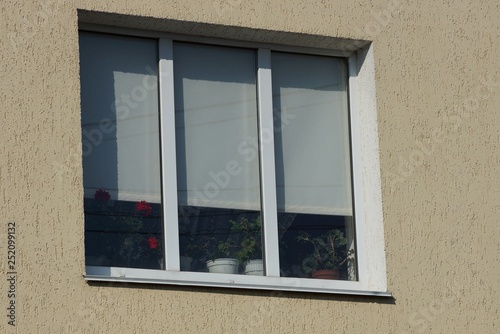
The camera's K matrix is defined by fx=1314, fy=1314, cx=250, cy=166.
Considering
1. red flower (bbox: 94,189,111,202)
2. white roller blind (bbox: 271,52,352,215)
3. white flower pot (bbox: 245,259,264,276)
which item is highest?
white roller blind (bbox: 271,52,352,215)

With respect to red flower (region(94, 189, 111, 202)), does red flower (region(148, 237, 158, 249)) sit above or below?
below

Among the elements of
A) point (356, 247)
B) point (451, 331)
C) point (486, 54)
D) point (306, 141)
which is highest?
point (486, 54)

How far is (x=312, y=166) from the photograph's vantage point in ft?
33.9

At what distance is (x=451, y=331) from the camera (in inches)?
391

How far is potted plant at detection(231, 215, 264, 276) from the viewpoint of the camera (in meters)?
9.83

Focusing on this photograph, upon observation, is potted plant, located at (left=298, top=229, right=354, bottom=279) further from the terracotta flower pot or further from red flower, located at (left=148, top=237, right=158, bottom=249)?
red flower, located at (left=148, top=237, right=158, bottom=249)

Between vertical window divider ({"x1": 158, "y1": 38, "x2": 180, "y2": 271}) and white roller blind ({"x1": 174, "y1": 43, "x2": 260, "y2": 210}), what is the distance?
118 mm

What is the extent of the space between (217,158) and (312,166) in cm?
81

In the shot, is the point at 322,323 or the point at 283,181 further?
the point at 283,181

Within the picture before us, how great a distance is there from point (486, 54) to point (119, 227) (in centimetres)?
338

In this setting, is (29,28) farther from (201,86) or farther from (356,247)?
(356,247)

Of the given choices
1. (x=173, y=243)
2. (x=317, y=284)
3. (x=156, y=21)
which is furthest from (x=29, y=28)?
(x=317, y=284)

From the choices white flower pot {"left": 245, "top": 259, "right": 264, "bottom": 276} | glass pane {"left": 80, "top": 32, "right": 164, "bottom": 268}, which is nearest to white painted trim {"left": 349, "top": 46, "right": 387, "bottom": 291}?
white flower pot {"left": 245, "top": 259, "right": 264, "bottom": 276}

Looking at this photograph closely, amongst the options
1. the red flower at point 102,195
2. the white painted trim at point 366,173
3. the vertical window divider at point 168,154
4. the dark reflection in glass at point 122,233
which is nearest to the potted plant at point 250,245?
the vertical window divider at point 168,154
